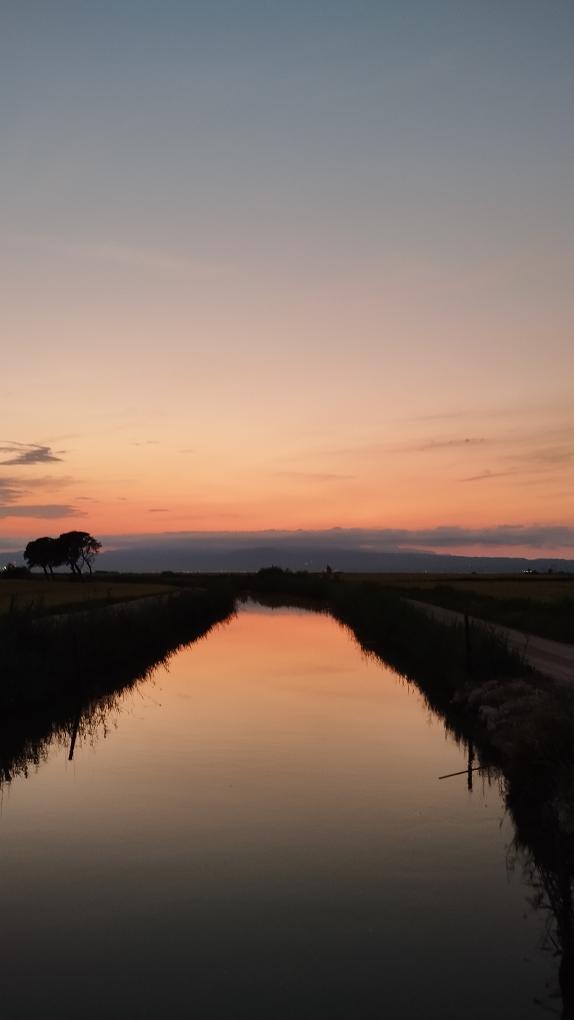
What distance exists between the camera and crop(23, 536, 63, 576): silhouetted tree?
108 metres

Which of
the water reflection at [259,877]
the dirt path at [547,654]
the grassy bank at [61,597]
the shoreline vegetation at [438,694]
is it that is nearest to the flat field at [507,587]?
the dirt path at [547,654]

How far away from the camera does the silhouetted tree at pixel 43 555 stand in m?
108

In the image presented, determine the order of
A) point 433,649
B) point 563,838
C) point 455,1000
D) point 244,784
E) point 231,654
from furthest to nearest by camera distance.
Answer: point 231,654 → point 433,649 → point 244,784 → point 563,838 → point 455,1000

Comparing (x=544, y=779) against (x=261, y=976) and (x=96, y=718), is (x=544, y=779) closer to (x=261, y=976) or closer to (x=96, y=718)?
(x=261, y=976)

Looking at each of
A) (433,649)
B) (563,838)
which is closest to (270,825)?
(563,838)

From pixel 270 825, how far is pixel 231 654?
19295 mm

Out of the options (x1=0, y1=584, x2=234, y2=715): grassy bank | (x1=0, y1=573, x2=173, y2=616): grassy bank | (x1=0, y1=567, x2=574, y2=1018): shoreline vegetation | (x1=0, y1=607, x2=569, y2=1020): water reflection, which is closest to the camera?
(x1=0, y1=607, x2=569, y2=1020): water reflection

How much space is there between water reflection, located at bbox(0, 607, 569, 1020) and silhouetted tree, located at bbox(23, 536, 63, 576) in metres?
95.9

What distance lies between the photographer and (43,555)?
108 meters

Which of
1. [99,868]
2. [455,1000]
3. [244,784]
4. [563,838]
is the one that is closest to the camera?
[455,1000]

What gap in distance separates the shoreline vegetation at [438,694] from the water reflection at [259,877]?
363 millimetres

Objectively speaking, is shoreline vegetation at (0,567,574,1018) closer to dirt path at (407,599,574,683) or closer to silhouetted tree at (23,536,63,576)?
dirt path at (407,599,574,683)

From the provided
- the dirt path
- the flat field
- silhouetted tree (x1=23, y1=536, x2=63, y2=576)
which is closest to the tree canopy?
silhouetted tree (x1=23, y1=536, x2=63, y2=576)

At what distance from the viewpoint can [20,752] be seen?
1392cm
